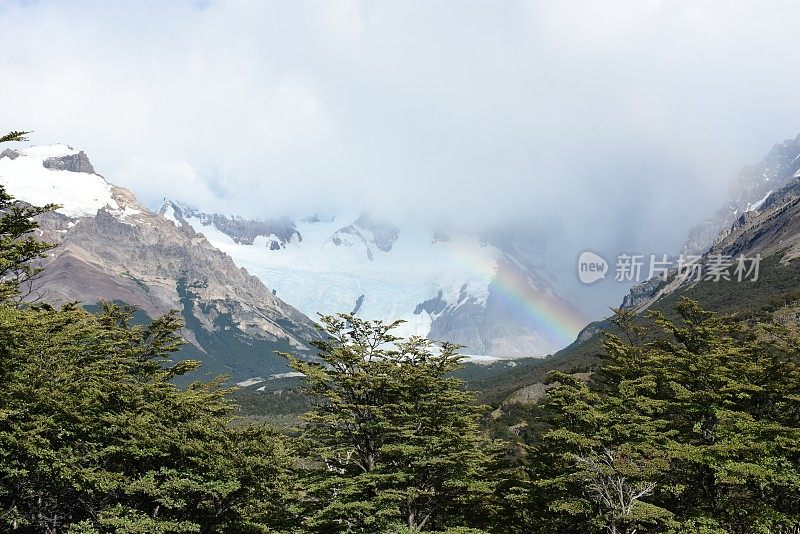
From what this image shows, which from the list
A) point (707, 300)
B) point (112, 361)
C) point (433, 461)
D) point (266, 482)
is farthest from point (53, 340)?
point (707, 300)

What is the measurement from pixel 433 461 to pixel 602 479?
8.35 metres

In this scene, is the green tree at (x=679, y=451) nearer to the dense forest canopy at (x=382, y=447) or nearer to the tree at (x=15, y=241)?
the dense forest canopy at (x=382, y=447)

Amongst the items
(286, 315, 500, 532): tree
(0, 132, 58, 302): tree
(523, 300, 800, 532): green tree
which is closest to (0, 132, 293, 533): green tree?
(0, 132, 58, 302): tree

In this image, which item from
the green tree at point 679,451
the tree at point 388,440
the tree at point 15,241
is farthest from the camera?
the tree at point 388,440

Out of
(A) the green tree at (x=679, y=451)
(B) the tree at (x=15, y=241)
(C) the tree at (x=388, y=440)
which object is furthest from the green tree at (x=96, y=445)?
(A) the green tree at (x=679, y=451)

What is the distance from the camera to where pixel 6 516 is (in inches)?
1080

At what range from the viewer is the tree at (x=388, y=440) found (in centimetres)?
2986

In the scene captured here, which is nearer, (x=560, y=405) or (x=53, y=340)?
(x=53, y=340)

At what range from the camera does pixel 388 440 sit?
32938 mm

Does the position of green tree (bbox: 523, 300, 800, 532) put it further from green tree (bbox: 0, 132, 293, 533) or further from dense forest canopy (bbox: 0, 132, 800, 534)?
green tree (bbox: 0, 132, 293, 533)

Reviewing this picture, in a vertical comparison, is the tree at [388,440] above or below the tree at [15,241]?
below

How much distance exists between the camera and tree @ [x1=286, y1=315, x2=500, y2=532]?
29.9 metres

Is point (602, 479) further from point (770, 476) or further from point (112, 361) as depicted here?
point (112, 361)

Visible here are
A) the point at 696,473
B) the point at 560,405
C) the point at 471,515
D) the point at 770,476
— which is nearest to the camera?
the point at 770,476
